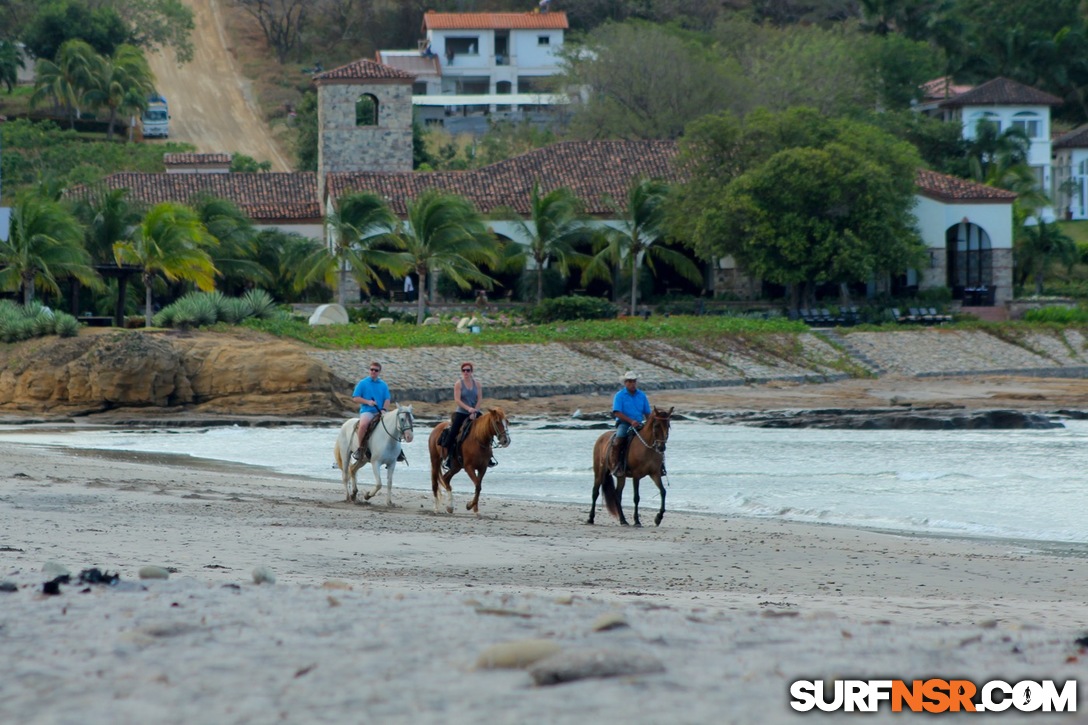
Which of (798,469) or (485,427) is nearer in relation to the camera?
(485,427)

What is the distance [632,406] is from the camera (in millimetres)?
15695

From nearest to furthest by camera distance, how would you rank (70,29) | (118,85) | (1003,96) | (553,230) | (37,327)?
(37,327) < (553,230) < (1003,96) < (118,85) < (70,29)

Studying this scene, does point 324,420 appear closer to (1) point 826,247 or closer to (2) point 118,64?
(1) point 826,247

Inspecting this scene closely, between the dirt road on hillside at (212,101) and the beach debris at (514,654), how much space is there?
73.9m

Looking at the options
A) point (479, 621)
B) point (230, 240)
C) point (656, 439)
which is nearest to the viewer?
point (479, 621)

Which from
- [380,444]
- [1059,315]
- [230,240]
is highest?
[230,240]

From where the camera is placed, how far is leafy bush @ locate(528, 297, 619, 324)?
45.2 meters

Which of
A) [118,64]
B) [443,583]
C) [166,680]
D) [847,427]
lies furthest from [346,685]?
[118,64]

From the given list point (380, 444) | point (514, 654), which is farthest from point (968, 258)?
point (514, 654)

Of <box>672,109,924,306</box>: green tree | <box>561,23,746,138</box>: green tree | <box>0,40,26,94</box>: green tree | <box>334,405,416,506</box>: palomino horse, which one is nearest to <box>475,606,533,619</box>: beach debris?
<box>334,405,416,506</box>: palomino horse

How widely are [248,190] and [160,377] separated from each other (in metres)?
23.2

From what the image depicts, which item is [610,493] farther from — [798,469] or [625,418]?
[798,469]

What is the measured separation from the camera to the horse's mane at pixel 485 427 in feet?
52.5

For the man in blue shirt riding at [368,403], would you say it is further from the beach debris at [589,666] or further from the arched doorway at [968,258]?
the arched doorway at [968,258]
